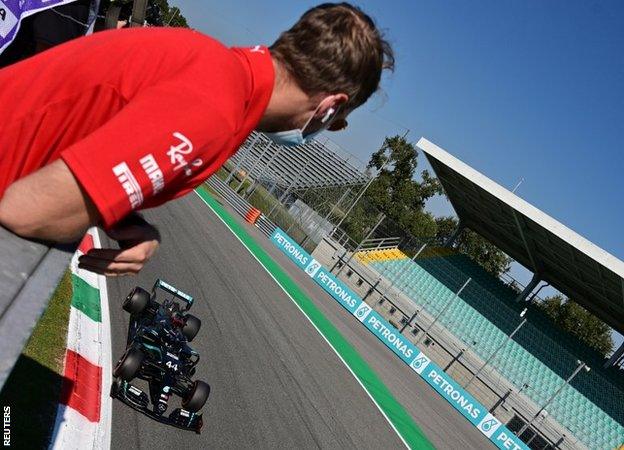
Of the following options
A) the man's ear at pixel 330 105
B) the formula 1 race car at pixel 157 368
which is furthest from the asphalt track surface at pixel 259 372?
the man's ear at pixel 330 105

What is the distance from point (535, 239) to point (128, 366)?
20.6m

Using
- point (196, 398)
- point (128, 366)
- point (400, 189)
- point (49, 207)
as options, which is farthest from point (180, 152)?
point (400, 189)

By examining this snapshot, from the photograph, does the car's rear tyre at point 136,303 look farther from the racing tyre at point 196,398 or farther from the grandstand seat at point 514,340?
the grandstand seat at point 514,340

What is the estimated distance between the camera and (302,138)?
1838 millimetres

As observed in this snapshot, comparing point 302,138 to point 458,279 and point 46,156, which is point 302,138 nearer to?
point 46,156

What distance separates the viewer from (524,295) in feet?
92.8

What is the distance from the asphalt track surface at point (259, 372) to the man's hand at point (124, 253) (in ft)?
12.8

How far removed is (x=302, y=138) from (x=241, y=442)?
523cm

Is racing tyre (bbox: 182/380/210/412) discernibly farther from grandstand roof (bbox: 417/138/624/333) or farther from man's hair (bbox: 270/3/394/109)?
grandstand roof (bbox: 417/138/624/333)

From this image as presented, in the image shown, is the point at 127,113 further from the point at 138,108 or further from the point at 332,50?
the point at 332,50

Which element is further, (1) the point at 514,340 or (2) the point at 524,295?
(2) the point at 524,295

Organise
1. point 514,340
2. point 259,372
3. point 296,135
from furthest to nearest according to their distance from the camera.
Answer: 1. point 514,340
2. point 259,372
3. point 296,135

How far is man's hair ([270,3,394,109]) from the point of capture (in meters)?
1.54

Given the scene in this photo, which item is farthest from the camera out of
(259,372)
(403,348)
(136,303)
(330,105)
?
(403,348)
